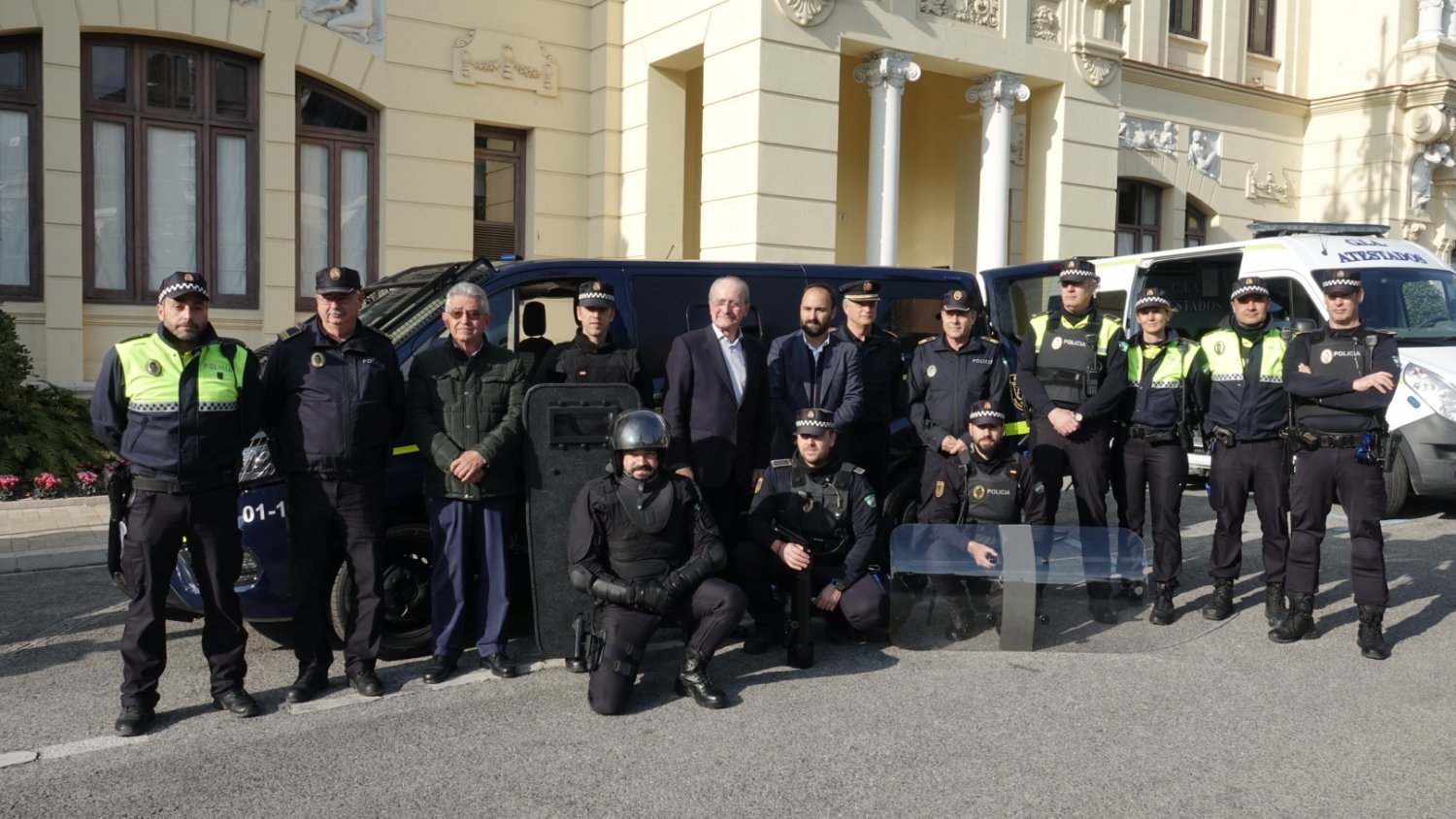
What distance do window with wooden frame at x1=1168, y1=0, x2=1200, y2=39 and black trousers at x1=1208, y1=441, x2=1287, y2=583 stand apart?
15743 millimetres

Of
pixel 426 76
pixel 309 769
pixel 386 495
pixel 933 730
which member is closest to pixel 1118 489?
pixel 933 730

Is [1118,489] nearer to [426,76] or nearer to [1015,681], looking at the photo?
[1015,681]

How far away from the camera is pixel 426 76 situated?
46.8 feet

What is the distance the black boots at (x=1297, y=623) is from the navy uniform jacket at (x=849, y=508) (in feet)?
7.36

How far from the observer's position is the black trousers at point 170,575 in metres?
4.88

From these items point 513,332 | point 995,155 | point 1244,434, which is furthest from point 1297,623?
point 995,155

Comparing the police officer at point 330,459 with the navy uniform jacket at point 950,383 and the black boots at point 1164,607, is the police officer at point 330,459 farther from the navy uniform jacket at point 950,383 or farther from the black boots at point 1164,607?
the black boots at point 1164,607

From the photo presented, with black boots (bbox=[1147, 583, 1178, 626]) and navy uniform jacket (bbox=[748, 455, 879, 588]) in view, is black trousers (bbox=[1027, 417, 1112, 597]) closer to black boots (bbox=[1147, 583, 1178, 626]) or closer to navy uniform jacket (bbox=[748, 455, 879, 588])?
black boots (bbox=[1147, 583, 1178, 626])

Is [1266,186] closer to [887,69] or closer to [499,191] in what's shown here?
[887,69]

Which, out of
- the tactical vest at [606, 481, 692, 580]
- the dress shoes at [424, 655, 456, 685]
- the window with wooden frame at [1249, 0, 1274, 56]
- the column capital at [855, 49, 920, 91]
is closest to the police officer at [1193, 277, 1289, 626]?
the tactical vest at [606, 481, 692, 580]

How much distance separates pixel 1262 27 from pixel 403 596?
68.1ft

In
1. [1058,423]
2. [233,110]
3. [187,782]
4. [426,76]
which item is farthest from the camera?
[426,76]

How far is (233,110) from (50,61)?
185 cm

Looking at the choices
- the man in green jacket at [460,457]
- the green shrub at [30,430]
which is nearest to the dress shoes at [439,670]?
the man in green jacket at [460,457]
